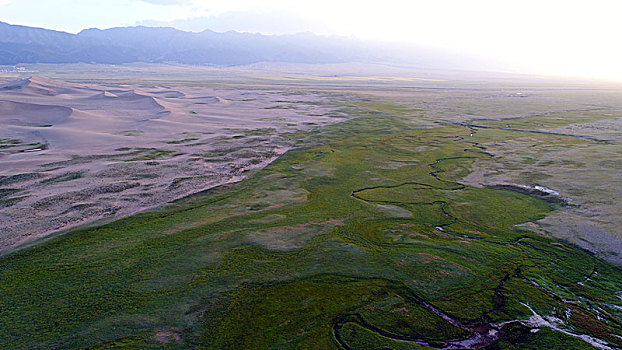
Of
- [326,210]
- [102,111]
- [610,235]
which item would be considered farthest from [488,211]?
[102,111]

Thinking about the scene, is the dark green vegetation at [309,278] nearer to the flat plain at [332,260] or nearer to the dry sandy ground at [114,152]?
the flat plain at [332,260]

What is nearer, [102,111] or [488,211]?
[488,211]

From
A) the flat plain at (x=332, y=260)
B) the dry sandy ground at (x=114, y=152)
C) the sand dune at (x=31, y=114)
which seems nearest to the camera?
the flat plain at (x=332, y=260)

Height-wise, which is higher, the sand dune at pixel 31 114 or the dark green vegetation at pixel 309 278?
the sand dune at pixel 31 114

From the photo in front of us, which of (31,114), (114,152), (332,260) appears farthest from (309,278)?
(31,114)

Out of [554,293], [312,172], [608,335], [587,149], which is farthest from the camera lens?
[587,149]

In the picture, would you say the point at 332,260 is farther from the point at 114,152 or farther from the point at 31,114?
the point at 31,114

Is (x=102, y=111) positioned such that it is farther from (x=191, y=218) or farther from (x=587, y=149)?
(x=587, y=149)

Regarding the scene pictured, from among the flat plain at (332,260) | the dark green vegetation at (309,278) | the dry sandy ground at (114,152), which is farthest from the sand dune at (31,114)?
the dark green vegetation at (309,278)
